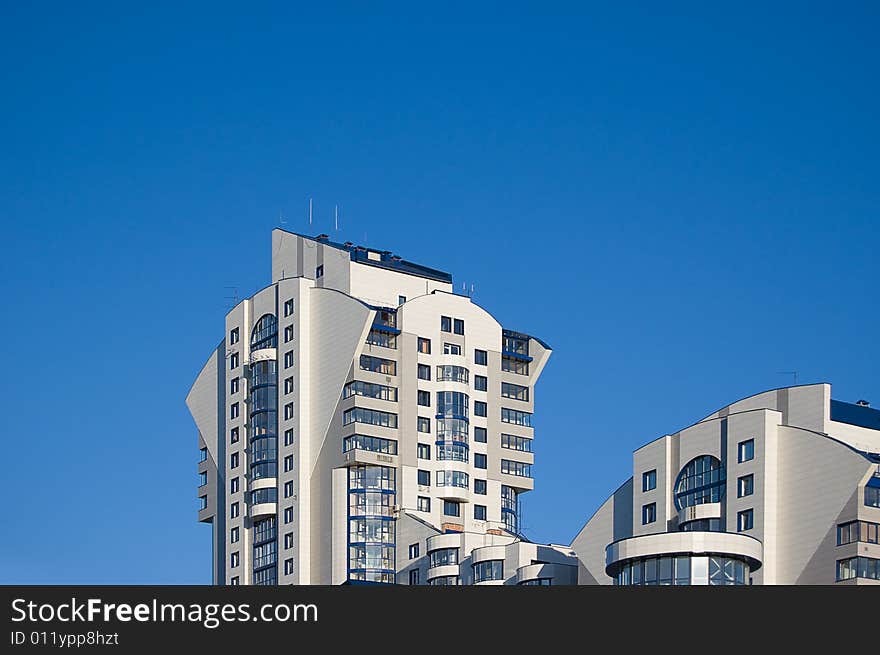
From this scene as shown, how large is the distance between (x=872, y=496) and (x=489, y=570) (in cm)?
3198

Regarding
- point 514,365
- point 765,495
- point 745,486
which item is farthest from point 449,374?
point 765,495

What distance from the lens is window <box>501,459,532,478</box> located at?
180750 millimetres

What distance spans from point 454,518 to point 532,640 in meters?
100

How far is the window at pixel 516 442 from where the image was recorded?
181625 millimetres

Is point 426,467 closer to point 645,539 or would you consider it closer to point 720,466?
point 720,466

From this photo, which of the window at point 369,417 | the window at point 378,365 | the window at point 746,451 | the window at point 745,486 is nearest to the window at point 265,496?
the window at point 369,417

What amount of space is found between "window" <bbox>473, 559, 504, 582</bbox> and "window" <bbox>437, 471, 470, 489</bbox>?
21895 mm

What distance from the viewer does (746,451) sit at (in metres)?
139

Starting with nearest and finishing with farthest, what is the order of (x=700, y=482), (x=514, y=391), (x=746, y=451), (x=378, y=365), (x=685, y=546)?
1. (x=685, y=546)
2. (x=746, y=451)
3. (x=700, y=482)
4. (x=378, y=365)
5. (x=514, y=391)

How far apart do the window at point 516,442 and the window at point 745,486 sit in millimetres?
44274

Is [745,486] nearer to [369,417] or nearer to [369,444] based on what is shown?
[369,444]

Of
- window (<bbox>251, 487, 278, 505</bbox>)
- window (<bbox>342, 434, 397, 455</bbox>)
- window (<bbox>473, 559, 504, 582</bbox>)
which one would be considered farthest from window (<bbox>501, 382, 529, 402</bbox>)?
window (<bbox>473, 559, 504, 582</bbox>)

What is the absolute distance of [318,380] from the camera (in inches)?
6973

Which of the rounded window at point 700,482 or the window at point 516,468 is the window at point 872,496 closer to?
the rounded window at point 700,482
